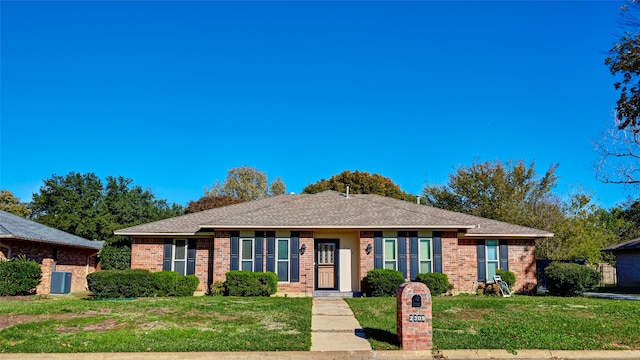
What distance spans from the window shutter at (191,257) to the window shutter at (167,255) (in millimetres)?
718

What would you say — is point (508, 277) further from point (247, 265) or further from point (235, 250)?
point (235, 250)

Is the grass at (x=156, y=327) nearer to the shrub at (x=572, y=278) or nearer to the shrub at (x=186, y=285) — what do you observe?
the shrub at (x=186, y=285)

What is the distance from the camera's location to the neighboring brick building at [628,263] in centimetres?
2991

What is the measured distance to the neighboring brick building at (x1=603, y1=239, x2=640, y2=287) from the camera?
2991 cm

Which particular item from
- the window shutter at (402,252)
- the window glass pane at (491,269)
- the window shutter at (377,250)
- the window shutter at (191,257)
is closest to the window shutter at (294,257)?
the window shutter at (377,250)

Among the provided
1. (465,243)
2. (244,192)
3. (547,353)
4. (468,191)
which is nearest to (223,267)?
(465,243)

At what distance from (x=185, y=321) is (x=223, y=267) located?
7.42m

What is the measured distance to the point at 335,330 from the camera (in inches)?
424

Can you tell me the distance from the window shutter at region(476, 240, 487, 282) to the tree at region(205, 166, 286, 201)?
3418 centimetres

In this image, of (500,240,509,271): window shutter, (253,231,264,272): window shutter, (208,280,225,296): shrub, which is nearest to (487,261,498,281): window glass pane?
(500,240,509,271): window shutter

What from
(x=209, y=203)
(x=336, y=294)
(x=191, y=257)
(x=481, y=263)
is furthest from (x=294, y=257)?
(x=209, y=203)

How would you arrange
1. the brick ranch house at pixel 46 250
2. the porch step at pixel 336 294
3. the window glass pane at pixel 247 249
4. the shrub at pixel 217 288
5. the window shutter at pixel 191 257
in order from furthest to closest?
the window shutter at pixel 191 257
the brick ranch house at pixel 46 250
the window glass pane at pixel 247 249
the porch step at pixel 336 294
the shrub at pixel 217 288

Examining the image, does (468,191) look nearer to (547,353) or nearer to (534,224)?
(534,224)

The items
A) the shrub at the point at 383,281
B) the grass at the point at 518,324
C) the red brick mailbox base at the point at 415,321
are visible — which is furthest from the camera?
the shrub at the point at 383,281
